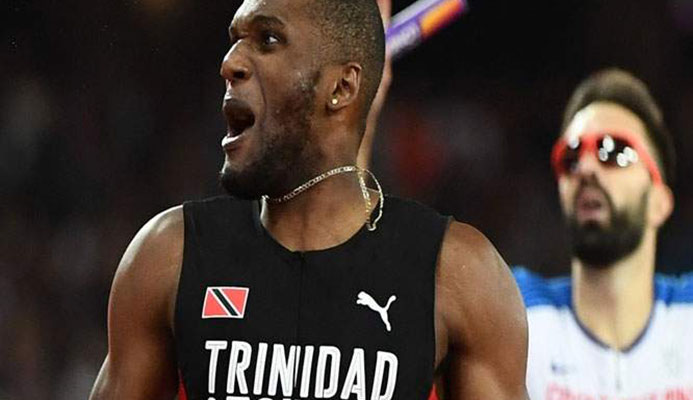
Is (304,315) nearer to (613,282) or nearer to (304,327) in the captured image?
(304,327)

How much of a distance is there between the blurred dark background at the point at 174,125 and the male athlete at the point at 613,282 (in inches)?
11.7

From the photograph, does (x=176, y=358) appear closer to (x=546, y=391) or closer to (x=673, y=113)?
(x=546, y=391)

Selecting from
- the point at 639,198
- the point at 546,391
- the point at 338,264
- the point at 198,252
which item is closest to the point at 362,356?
the point at 338,264

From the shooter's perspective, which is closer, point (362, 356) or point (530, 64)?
point (362, 356)

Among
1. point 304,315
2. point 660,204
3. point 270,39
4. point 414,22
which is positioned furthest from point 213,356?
point 660,204

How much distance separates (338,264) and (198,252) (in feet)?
0.68

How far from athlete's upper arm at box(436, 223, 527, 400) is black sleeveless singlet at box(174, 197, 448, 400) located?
0.11ft

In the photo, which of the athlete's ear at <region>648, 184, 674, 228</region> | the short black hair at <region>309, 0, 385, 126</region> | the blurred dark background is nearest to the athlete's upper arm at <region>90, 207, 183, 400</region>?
the short black hair at <region>309, 0, 385, 126</region>

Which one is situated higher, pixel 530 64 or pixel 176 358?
pixel 530 64

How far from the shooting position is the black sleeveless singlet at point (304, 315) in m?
2.15

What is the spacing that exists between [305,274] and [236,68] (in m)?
0.32

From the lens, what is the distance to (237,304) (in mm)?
2193

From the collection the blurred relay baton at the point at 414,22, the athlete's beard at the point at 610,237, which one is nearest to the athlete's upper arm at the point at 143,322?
the blurred relay baton at the point at 414,22

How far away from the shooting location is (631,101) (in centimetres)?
454
